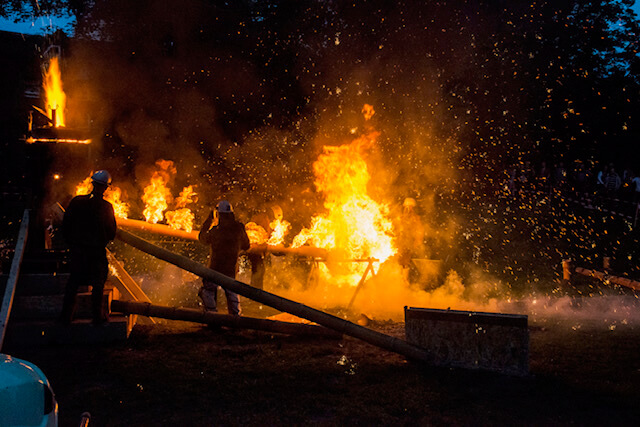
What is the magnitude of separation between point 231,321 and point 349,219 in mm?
5439

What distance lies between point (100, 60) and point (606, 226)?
63.8 feet

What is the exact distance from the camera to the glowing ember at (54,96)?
8188 millimetres

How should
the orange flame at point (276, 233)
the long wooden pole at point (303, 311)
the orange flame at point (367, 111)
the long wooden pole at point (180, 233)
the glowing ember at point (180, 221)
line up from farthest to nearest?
1. the orange flame at point (367, 111)
2. the orange flame at point (276, 233)
3. the glowing ember at point (180, 221)
4. the long wooden pole at point (180, 233)
5. the long wooden pole at point (303, 311)

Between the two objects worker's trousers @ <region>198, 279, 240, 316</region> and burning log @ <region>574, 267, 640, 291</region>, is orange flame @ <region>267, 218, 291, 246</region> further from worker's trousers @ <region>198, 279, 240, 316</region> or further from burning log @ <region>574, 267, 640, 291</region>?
burning log @ <region>574, 267, 640, 291</region>

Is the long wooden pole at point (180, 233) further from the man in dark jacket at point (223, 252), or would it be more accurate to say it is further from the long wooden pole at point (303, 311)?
the long wooden pole at point (303, 311)

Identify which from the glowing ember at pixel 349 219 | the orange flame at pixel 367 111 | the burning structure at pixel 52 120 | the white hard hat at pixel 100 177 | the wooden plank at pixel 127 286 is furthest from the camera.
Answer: the orange flame at pixel 367 111

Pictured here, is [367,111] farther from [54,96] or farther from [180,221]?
[54,96]

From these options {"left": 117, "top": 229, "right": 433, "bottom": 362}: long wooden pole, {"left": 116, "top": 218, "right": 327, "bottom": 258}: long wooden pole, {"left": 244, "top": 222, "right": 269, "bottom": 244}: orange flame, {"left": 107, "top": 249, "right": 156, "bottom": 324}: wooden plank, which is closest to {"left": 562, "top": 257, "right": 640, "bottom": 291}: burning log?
{"left": 117, "top": 229, "right": 433, "bottom": 362}: long wooden pole

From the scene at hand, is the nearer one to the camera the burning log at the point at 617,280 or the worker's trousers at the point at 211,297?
the worker's trousers at the point at 211,297

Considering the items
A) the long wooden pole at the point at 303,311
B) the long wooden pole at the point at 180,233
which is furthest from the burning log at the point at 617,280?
the long wooden pole at the point at 180,233

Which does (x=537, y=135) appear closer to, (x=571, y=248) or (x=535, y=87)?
(x=535, y=87)

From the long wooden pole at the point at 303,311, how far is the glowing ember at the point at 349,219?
173 inches

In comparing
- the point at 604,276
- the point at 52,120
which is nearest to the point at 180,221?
the point at 52,120

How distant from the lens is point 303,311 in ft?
21.4
